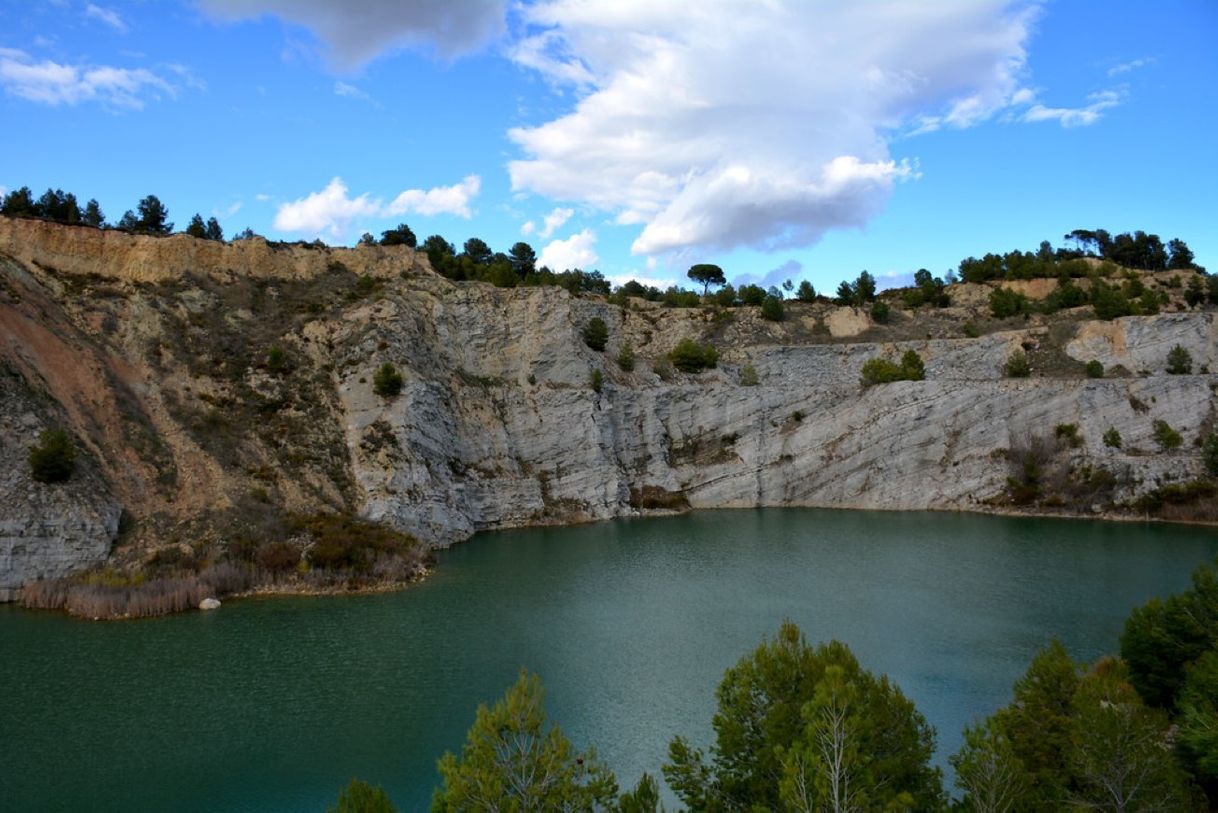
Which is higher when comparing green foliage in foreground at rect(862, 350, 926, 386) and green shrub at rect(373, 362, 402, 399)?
green foliage in foreground at rect(862, 350, 926, 386)

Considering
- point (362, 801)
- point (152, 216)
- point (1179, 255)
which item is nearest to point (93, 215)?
point (152, 216)

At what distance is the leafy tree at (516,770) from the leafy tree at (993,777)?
5490 millimetres

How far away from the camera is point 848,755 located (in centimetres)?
1209

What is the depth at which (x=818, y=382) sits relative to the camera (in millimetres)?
71125

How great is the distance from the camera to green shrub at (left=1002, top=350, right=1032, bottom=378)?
2564 inches

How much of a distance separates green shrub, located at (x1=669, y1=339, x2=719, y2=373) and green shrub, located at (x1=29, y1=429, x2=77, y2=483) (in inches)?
1762

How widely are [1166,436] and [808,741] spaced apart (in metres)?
57.4

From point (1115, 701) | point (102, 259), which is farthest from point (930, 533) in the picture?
point (102, 259)

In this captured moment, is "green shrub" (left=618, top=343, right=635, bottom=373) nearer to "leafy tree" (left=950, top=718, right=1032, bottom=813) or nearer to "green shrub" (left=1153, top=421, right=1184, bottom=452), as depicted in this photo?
"green shrub" (left=1153, top=421, right=1184, bottom=452)

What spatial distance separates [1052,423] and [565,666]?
4705 cm

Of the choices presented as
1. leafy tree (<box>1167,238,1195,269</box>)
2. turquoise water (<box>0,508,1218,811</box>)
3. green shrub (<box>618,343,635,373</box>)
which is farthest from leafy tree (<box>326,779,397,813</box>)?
leafy tree (<box>1167,238,1195,269</box>)

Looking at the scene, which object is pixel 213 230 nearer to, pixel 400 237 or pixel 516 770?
pixel 400 237

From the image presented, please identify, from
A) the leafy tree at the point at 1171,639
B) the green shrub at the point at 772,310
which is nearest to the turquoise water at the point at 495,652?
the leafy tree at the point at 1171,639

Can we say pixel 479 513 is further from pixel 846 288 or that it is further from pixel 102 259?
pixel 846 288
